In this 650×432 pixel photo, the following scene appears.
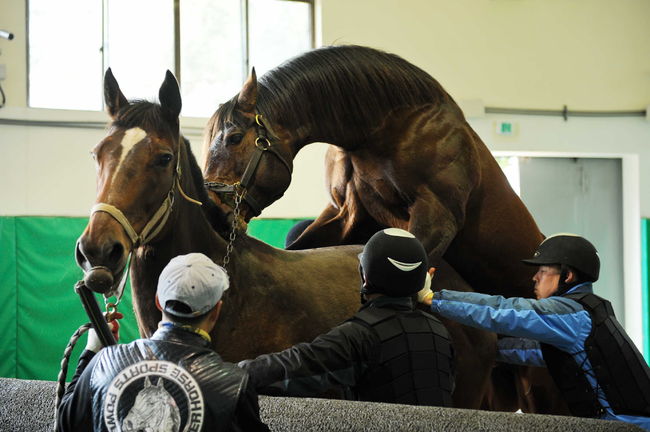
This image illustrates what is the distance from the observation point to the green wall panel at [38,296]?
28.6 ft

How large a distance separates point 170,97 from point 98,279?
0.72m

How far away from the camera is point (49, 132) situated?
910cm

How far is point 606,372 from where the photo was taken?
9.09 ft

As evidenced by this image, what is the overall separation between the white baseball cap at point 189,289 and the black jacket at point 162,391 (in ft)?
0.27

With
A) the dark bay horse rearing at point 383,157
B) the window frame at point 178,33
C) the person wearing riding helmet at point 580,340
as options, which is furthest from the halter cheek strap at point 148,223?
the window frame at point 178,33

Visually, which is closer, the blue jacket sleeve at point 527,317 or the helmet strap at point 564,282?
the blue jacket sleeve at point 527,317

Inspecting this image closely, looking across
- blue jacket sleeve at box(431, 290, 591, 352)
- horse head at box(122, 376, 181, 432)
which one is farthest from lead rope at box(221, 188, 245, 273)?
horse head at box(122, 376, 181, 432)

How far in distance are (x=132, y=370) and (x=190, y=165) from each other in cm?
118

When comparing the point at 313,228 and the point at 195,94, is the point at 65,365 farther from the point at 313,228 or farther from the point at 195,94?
the point at 195,94

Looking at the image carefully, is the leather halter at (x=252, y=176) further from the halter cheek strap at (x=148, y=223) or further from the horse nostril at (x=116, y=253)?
the horse nostril at (x=116, y=253)

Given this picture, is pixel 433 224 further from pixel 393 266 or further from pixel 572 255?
pixel 393 266

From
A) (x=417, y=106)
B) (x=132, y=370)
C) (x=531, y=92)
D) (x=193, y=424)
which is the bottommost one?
(x=193, y=424)

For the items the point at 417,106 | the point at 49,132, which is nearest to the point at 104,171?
the point at 417,106

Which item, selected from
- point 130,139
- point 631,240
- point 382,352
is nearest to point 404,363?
point 382,352
